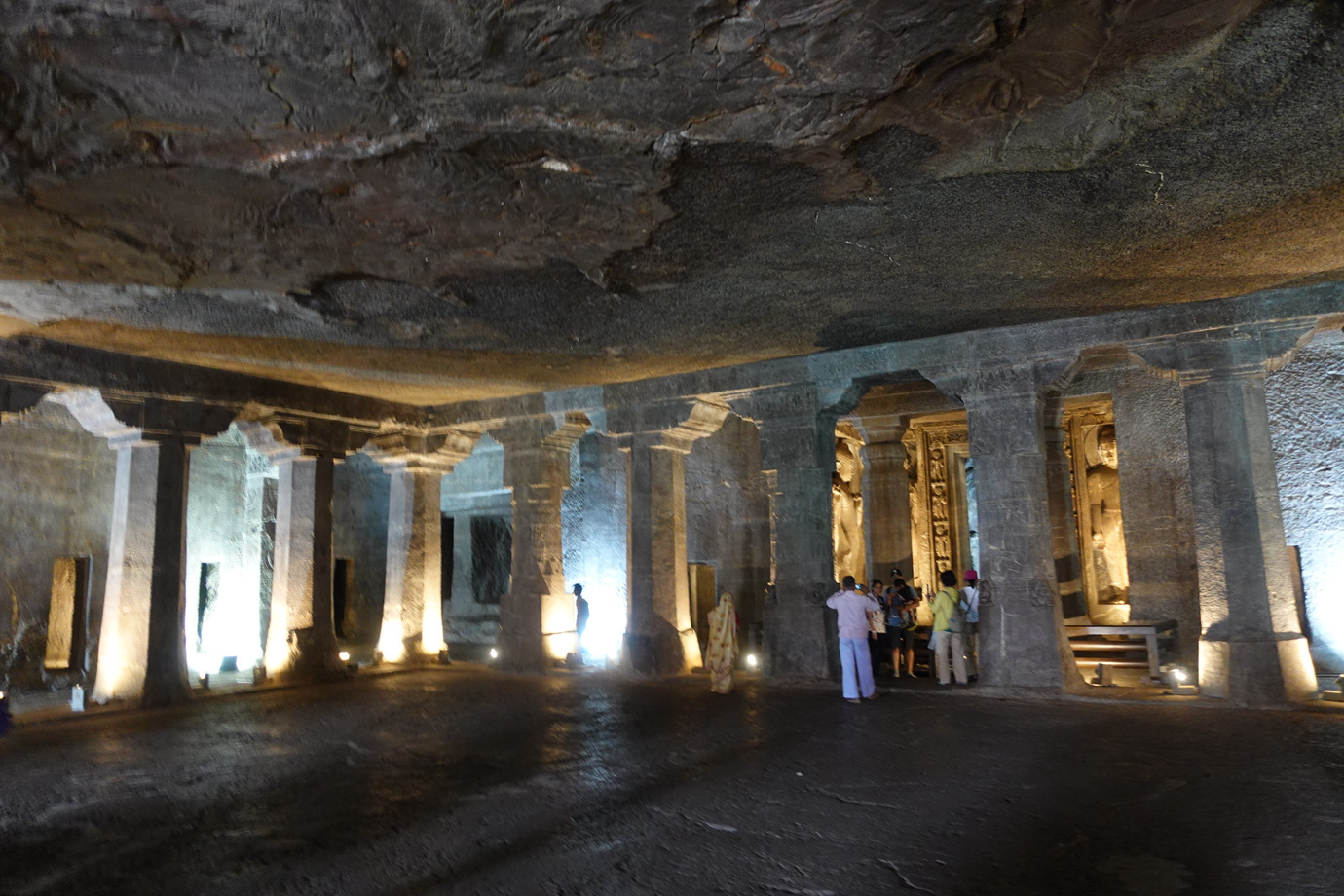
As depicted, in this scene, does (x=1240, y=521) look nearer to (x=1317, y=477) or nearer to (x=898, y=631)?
(x=1317, y=477)

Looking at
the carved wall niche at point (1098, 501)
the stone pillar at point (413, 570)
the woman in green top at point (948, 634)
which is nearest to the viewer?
the woman in green top at point (948, 634)

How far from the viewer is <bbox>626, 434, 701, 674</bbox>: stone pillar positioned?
1094 centimetres

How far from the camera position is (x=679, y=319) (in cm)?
839

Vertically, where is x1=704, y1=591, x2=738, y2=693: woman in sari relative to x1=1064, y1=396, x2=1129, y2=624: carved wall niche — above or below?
below

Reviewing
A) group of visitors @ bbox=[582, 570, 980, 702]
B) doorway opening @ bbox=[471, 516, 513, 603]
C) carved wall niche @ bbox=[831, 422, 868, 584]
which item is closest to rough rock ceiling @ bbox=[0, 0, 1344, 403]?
group of visitors @ bbox=[582, 570, 980, 702]

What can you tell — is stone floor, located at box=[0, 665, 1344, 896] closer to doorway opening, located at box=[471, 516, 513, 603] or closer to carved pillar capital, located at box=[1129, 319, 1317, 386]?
carved pillar capital, located at box=[1129, 319, 1317, 386]

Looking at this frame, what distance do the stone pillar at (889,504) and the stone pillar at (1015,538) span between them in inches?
164

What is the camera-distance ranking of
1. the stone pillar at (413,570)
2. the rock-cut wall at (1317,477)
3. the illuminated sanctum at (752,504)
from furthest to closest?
the stone pillar at (413,570) < the rock-cut wall at (1317,477) < the illuminated sanctum at (752,504)

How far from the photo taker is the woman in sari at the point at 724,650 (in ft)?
31.0

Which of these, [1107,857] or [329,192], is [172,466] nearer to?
[329,192]

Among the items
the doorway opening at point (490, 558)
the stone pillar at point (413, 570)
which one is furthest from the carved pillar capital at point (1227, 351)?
the doorway opening at point (490, 558)

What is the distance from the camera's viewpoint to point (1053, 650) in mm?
8422

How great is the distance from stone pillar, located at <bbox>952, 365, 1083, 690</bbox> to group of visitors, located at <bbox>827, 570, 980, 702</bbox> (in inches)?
15.6

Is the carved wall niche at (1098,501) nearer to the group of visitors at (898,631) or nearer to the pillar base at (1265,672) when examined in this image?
the group of visitors at (898,631)
